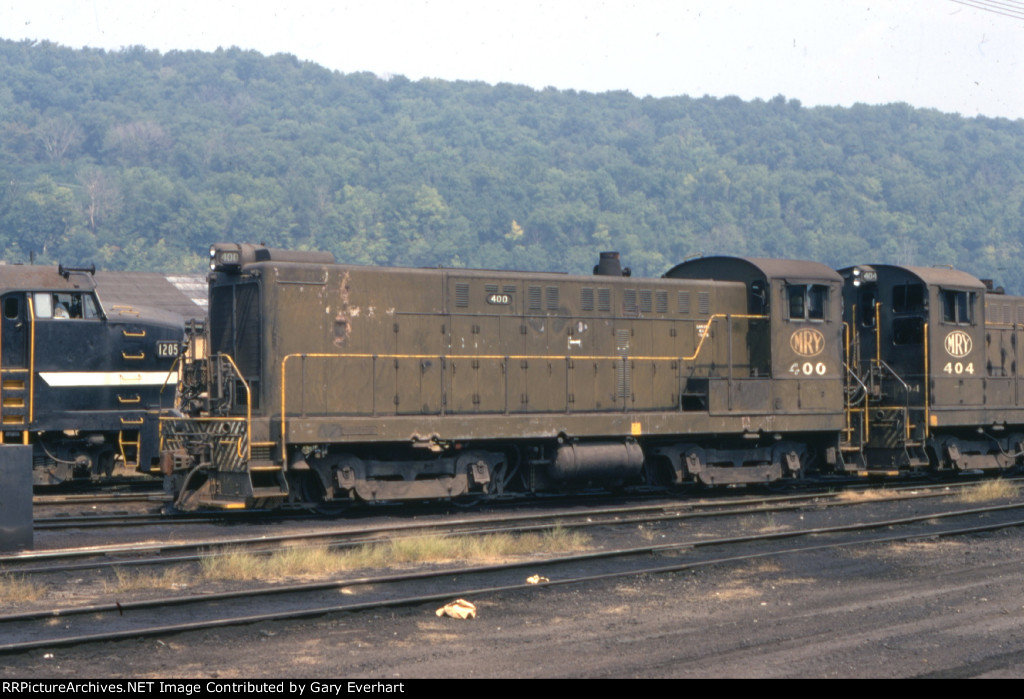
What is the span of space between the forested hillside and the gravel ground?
102 metres

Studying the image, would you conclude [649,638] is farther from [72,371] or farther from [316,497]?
[72,371]

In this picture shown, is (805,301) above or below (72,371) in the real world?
above

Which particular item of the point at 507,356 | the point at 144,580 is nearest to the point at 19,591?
the point at 144,580

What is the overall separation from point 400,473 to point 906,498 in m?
8.15

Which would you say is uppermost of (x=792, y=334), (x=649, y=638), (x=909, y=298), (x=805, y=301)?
(x=909, y=298)

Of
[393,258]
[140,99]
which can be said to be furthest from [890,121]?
[140,99]

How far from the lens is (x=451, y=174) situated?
136 meters

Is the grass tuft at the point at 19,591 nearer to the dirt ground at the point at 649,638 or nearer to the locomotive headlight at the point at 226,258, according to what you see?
the dirt ground at the point at 649,638

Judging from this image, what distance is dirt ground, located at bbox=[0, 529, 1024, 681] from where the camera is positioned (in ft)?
23.4

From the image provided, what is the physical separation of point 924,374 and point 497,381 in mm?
8063

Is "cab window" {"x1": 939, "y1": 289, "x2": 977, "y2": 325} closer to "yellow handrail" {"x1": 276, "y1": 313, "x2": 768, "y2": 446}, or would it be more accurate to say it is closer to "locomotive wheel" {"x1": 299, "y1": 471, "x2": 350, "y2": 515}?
"yellow handrail" {"x1": 276, "y1": 313, "x2": 768, "y2": 446}

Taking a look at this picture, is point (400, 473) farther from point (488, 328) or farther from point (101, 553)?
point (101, 553)

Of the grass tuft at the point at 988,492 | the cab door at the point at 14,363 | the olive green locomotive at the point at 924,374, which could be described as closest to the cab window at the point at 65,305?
the cab door at the point at 14,363

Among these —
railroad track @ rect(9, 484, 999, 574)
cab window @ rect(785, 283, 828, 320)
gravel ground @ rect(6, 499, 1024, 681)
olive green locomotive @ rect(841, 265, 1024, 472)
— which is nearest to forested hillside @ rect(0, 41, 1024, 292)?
olive green locomotive @ rect(841, 265, 1024, 472)
